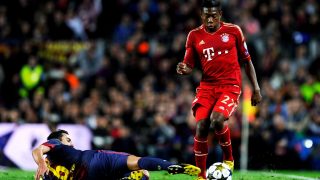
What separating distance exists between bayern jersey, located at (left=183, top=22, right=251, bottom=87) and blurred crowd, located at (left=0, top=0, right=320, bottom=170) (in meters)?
6.00

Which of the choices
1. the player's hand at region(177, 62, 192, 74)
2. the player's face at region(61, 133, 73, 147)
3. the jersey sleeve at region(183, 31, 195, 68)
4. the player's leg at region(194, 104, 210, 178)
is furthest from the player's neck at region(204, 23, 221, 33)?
the player's face at region(61, 133, 73, 147)

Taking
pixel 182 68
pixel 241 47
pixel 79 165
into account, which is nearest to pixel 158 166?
pixel 79 165

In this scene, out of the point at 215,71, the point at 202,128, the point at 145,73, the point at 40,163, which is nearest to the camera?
the point at 40,163

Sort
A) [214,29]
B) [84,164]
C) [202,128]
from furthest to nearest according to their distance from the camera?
1. [214,29]
2. [202,128]
3. [84,164]

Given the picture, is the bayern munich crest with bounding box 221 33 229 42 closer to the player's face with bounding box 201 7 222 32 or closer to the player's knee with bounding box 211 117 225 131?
the player's face with bounding box 201 7 222 32

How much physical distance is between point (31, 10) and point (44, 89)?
9.11 feet

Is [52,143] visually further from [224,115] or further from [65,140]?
[224,115]

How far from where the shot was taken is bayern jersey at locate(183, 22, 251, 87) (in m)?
13.3

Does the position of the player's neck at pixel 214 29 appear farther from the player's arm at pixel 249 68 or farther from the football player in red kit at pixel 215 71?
the player's arm at pixel 249 68

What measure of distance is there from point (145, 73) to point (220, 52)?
9257mm

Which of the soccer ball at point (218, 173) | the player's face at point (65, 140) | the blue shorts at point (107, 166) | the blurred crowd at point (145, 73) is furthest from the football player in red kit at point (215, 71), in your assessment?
the blurred crowd at point (145, 73)

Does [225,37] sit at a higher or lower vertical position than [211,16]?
lower

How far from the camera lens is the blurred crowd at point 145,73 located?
67.8 ft

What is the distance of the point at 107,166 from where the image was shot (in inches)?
491
